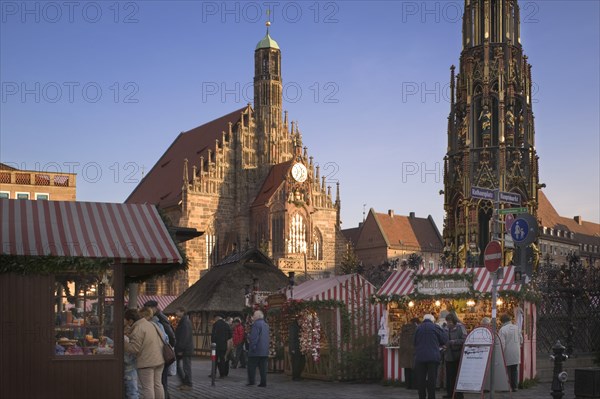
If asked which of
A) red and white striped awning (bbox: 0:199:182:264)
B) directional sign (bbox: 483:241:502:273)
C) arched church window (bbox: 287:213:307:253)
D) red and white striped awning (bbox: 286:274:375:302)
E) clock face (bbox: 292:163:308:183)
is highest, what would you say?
clock face (bbox: 292:163:308:183)

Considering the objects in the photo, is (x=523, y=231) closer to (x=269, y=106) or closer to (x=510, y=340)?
(x=510, y=340)

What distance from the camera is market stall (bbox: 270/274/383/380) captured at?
2039 centimetres

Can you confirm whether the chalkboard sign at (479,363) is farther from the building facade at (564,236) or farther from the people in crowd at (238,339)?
the building facade at (564,236)

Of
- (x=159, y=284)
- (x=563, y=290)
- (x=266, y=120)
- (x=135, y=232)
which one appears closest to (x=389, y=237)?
(x=266, y=120)

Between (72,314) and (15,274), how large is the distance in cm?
104

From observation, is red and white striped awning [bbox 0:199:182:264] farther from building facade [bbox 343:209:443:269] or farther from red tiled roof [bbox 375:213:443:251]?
red tiled roof [bbox 375:213:443:251]

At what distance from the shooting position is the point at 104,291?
532 inches

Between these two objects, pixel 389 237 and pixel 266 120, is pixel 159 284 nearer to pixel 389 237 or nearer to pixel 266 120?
pixel 266 120

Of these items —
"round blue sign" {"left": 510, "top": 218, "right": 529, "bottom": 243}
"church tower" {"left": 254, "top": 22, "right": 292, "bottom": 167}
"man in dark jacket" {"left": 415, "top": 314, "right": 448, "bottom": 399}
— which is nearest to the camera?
"man in dark jacket" {"left": 415, "top": 314, "right": 448, "bottom": 399}

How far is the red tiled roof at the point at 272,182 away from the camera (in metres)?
62.4

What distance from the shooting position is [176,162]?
70500 millimetres

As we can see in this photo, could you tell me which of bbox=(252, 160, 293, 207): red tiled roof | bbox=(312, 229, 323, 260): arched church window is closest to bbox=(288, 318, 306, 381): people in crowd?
bbox=(252, 160, 293, 207): red tiled roof

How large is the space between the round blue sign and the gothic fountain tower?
1975 cm

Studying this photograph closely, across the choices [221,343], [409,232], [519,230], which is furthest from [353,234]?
[519,230]
